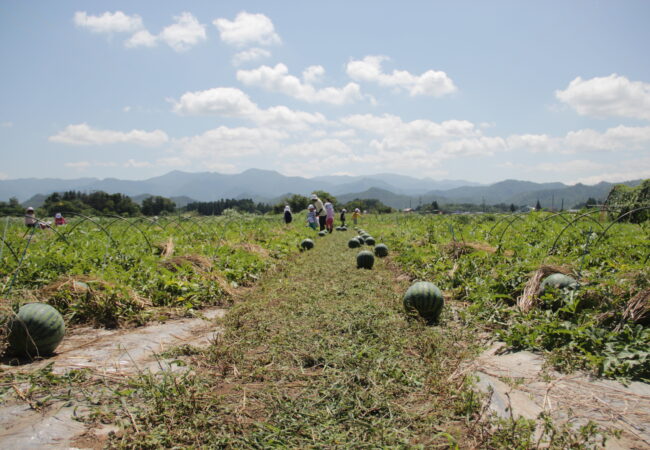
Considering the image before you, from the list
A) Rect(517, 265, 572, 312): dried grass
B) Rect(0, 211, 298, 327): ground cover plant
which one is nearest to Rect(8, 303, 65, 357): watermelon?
Rect(0, 211, 298, 327): ground cover plant

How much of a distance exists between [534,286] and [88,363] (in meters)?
6.06

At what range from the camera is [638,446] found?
93.5 inches

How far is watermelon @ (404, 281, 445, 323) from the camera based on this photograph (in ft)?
16.7

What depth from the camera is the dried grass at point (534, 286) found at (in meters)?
4.91

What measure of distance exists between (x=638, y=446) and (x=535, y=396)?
0.74 m

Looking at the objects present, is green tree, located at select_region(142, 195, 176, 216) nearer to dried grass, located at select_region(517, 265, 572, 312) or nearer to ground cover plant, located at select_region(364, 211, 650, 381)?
ground cover plant, located at select_region(364, 211, 650, 381)

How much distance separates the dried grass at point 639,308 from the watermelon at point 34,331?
653cm

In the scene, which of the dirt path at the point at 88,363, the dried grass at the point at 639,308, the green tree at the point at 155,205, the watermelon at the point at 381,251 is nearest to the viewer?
the dirt path at the point at 88,363

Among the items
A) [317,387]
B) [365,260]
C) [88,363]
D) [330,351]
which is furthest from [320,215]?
[317,387]

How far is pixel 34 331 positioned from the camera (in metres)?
3.68

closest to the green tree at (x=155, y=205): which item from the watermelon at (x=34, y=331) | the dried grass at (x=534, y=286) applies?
the watermelon at (x=34, y=331)

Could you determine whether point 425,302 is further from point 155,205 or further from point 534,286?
point 155,205

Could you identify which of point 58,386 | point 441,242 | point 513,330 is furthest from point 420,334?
point 441,242

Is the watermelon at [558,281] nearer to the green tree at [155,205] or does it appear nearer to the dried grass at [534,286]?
the dried grass at [534,286]
